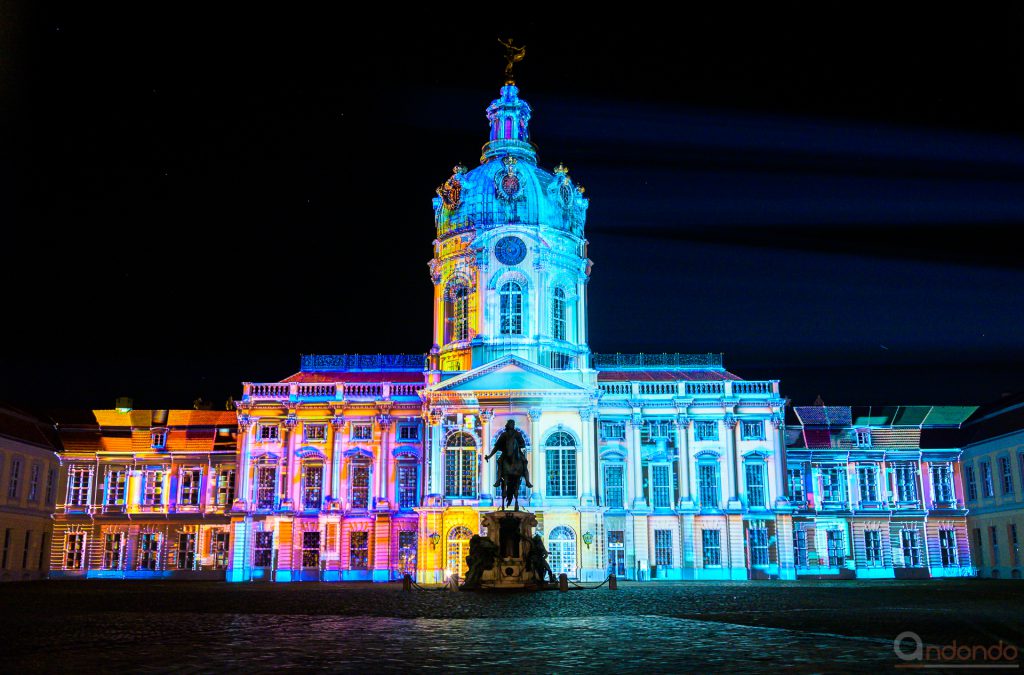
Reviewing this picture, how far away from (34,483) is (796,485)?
4883 cm

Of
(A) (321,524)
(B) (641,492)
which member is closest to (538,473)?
(B) (641,492)

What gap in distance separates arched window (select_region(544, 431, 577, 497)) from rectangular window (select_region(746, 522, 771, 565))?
39.1ft

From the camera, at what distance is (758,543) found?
57688mm

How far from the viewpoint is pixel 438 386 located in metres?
54.9

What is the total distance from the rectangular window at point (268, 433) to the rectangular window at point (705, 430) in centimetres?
2600

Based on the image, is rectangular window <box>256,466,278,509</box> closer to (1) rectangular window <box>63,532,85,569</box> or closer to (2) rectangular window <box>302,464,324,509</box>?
(2) rectangular window <box>302,464,324,509</box>

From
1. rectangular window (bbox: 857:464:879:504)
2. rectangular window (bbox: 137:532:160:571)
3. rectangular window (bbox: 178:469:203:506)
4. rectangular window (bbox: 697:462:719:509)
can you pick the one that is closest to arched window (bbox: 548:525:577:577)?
rectangular window (bbox: 697:462:719:509)

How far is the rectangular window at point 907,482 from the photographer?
6238 cm

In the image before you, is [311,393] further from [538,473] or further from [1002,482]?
[1002,482]

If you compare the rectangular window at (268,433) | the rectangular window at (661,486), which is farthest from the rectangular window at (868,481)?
the rectangular window at (268,433)

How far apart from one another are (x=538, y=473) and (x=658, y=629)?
3719cm

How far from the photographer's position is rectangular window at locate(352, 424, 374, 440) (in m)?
58.7

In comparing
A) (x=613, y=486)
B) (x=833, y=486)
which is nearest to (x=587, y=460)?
(x=613, y=486)

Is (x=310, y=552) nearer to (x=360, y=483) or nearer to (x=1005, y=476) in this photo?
(x=360, y=483)
